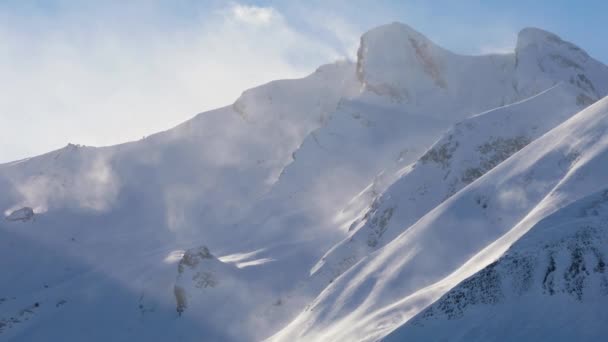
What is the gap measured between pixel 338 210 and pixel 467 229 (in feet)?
137

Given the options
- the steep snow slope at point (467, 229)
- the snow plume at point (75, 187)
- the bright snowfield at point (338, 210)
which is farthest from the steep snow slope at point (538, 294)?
the snow plume at point (75, 187)

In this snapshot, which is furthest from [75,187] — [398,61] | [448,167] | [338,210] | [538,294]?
[538,294]

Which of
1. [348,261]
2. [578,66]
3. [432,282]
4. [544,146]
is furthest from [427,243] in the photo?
[578,66]

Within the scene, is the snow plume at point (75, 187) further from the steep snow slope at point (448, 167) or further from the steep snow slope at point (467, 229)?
the steep snow slope at point (467, 229)

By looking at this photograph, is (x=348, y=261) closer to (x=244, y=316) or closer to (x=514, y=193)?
(x=244, y=316)

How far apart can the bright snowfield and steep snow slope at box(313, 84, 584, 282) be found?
23 cm

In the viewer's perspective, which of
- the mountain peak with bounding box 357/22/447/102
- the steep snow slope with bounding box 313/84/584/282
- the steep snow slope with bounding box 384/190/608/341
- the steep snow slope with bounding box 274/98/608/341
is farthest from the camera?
the mountain peak with bounding box 357/22/447/102

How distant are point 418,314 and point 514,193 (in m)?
20.5

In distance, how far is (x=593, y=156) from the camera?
54.2 metres

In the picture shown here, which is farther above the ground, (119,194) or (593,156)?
(119,194)

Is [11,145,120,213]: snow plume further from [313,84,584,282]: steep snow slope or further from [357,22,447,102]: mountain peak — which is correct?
[313,84,584,282]: steep snow slope

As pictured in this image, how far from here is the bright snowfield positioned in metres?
46.8

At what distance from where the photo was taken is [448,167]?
258 feet

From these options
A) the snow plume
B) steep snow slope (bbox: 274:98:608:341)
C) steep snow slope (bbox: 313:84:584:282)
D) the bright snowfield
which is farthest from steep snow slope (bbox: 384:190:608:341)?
the snow plume
